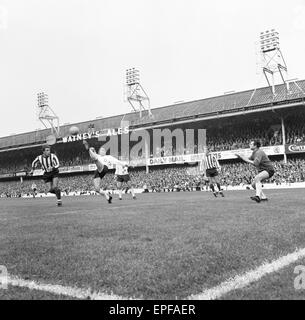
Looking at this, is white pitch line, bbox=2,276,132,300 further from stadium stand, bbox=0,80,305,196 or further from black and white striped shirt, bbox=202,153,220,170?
stadium stand, bbox=0,80,305,196

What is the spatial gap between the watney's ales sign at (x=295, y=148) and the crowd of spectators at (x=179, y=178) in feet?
2.85

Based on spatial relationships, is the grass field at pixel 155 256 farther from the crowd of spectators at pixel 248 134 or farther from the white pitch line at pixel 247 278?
the crowd of spectators at pixel 248 134

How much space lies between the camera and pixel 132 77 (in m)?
59.0

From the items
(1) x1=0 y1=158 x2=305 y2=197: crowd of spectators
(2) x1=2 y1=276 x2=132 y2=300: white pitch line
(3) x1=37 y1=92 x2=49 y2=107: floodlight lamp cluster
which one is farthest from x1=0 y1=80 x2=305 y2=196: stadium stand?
(2) x1=2 y1=276 x2=132 y2=300: white pitch line

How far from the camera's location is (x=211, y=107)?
156 ft

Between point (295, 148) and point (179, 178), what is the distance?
39.6ft

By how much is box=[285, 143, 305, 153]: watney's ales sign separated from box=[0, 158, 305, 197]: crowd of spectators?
2.85 ft

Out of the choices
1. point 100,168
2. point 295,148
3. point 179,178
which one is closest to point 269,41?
point 295,148

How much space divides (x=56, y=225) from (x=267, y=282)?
492cm

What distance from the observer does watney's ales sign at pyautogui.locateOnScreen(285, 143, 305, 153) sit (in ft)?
123

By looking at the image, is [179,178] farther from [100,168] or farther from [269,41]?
[100,168]

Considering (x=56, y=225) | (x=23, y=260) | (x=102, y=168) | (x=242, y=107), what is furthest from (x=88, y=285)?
(x=242, y=107)
